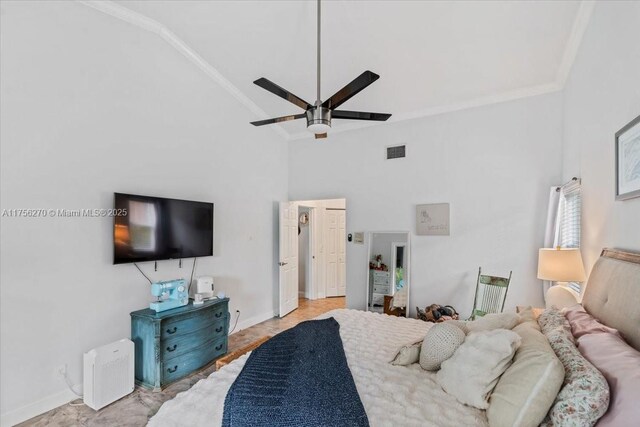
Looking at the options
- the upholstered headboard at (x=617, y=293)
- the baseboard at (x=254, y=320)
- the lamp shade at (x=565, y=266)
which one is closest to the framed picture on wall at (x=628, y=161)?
the upholstered headboard at (x=617, y=293)

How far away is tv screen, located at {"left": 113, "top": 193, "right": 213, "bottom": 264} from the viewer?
2.82 m

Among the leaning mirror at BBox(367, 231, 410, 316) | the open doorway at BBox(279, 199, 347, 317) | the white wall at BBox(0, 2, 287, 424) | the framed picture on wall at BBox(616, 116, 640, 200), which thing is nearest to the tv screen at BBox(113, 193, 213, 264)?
the white wall at BBox(0, 2, 287, 424)

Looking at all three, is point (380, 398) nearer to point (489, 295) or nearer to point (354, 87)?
point (354, 87)

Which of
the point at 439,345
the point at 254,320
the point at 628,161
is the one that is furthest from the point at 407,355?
the point at 254,320

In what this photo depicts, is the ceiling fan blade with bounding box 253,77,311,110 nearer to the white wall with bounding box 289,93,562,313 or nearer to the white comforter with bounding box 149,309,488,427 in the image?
the white comforter with bounding box 149,309,488,427

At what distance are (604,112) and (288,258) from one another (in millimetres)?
4240

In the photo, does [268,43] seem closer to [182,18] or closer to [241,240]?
[182,18]

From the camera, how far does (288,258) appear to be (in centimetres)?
511

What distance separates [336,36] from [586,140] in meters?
2.49

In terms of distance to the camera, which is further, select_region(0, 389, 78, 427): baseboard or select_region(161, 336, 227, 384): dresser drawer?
select_region(161, 336, 227, 384): dresser drawer

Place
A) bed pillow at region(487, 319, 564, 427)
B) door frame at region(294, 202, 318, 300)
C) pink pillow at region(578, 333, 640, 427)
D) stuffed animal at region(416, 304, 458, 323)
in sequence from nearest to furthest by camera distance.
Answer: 1. pink pillow at region(578, 333, 640, 427)
2. bed pillow at region(487, 319, 564, 427)
3. stuffed animal at region(416, 304, 458, 323)
4. door frame at region(294, 202, 318, 300)

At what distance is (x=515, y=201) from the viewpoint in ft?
11.8

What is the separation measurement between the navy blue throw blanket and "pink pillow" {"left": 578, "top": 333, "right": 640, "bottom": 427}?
33.3 inches

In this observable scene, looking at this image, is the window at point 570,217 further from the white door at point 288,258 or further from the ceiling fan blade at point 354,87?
the white door at point 288,258
